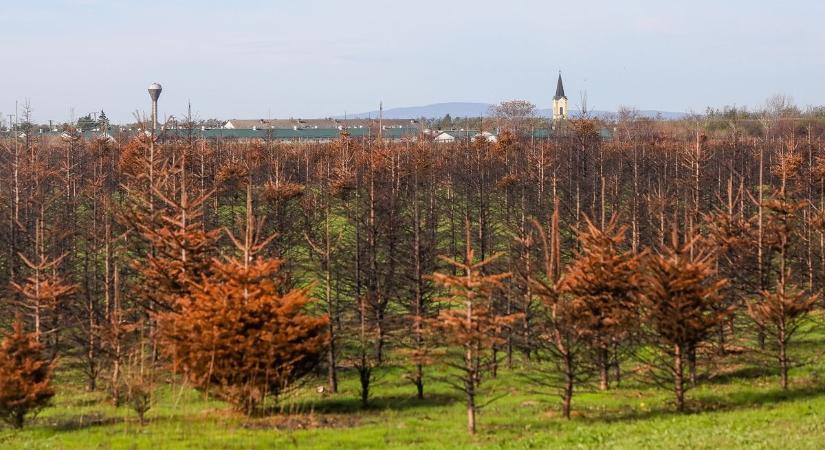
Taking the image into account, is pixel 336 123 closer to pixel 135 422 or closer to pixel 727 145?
pixel 727 145

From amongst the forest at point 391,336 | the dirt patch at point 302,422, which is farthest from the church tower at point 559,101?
the dirt patch at point 302,422

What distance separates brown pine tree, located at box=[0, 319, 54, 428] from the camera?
19562mm

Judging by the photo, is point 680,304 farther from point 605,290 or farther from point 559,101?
point 559,101

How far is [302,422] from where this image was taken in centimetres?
2027

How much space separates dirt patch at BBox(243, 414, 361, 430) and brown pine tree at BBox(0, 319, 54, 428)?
429 cm

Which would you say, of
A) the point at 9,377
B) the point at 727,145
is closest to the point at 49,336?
the point at 9,377

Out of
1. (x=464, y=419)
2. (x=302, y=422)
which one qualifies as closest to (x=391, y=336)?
(x=464, y=419)

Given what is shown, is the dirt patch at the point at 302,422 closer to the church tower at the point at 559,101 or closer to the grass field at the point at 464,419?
the grass field at the point at 464,419

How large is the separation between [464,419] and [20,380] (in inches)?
363

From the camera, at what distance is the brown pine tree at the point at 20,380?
64.2ft

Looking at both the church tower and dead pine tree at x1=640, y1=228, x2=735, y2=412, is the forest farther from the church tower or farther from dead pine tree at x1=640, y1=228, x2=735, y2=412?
the church tower

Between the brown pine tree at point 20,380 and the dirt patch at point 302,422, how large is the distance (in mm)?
4294

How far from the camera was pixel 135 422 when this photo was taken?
65.5 feet

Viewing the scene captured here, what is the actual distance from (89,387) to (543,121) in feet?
279
